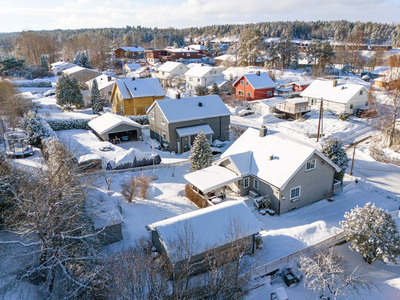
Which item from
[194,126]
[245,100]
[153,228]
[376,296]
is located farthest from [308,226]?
[245,100]

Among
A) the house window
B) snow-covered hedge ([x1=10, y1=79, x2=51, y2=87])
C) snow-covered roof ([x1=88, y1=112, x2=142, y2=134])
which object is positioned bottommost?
the house window

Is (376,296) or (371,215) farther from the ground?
(371,215)

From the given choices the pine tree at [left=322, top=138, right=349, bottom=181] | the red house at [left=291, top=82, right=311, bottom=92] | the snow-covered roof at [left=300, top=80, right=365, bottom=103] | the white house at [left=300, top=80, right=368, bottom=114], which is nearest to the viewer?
the pine tree at [left=322, top=138, right=349, bottom=181]

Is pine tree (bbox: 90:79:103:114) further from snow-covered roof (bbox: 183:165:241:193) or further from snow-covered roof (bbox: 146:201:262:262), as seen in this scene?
snow-covered roof (bbox: 146:201:262:262)

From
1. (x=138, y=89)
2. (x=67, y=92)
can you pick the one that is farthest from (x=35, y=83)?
(x=138, y=89)

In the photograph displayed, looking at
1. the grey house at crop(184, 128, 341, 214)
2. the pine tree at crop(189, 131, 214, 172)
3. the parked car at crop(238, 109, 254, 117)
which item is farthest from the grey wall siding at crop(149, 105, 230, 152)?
the parked car at crop(238, 109, 254, 117)

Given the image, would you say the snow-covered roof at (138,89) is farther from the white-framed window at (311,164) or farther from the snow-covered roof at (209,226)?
the snow-covered roof at (209,226)

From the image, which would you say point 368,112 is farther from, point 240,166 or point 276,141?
point 240,166
